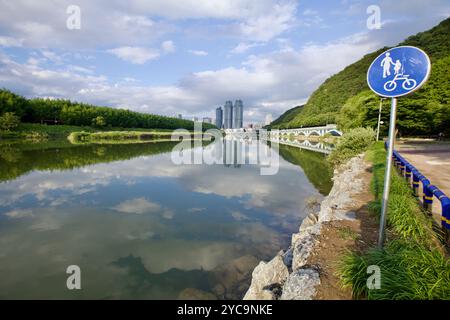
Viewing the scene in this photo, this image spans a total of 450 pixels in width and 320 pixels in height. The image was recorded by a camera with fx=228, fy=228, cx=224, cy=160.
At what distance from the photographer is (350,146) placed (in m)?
21.6

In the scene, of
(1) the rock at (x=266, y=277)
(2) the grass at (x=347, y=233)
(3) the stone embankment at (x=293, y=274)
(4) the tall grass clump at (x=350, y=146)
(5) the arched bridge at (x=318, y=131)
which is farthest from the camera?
(5) the arched bridge at (x=318, y=131)

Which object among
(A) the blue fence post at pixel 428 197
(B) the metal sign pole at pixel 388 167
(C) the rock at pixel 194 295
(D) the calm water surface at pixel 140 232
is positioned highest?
(B) the metal sign pole at pixel 388 167

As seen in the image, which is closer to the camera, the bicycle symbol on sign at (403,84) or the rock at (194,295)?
the bicycle symbol on sign at (403,84)

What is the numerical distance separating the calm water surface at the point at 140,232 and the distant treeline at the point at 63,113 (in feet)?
185

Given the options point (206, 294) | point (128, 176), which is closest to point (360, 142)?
point (128, 176)

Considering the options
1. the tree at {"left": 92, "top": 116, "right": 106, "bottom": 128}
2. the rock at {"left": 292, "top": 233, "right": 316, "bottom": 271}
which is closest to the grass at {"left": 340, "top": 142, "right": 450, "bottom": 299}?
the rock at {"left": 292, "top": 233, "right": 316, "bottom": 271}

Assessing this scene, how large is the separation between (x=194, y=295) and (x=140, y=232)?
3.48 meters

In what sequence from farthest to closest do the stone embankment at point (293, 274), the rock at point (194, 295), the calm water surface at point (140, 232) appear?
the calm water surface at point (140, 232), the rock at point (194, 295), the stone embankment at point (293, 274)

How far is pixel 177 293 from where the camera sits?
503 cm

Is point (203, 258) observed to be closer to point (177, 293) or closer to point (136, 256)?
point (177, 293)

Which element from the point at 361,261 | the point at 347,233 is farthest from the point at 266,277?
the point at 347,233

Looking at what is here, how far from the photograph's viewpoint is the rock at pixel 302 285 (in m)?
3.00

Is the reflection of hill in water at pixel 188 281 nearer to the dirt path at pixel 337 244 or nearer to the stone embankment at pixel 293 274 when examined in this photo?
the stone embankment at pixel 293 274

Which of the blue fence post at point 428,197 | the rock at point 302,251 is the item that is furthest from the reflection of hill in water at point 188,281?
the blue fence post at point 428,197
